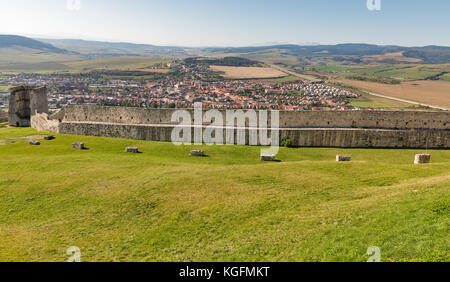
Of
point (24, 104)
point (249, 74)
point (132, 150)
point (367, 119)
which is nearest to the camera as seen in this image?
point (132, 150)

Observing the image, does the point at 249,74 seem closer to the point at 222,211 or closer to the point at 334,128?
the point at 334,128

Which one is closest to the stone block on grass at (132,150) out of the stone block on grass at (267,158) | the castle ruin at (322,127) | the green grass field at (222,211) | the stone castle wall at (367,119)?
the green grass field at (222,211)

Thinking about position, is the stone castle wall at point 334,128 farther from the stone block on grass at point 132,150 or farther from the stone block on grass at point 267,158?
the stone block on grass at point 267,158

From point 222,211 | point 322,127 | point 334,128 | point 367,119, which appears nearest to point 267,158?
point 322,127

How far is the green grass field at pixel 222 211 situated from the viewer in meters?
9.16

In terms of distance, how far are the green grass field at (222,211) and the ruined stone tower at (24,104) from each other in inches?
1120

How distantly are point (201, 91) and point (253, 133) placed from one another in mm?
76705

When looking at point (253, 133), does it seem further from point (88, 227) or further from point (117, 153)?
point (88, 227)

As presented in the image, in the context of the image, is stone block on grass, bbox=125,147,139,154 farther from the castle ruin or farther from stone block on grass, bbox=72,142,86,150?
the castle ruin

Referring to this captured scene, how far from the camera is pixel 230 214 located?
12.0 m

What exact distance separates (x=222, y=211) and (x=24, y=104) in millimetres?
45633

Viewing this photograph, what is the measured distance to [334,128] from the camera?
99.3 ft
